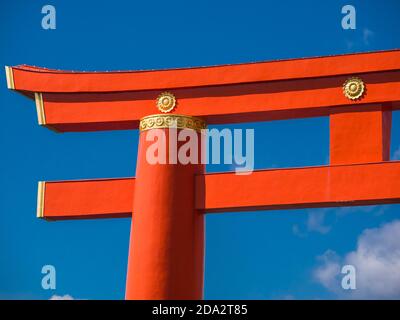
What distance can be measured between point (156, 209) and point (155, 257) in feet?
2.65

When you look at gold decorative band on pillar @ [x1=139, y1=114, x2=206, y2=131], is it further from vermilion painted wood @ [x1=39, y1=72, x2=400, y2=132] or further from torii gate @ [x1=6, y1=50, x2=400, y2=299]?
vermilion painted wood @ [x1=39, y1=72, x2=400, y2=132]

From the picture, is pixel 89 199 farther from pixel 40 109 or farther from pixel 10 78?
pixel 10 78

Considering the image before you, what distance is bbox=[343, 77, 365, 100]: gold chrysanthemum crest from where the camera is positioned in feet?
52.4

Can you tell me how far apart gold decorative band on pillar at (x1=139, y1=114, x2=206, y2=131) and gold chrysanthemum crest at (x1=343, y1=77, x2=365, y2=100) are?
8.34 ft

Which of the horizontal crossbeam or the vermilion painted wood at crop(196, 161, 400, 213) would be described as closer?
the vermilion painted wood at crop(196, 161, 400, 213)

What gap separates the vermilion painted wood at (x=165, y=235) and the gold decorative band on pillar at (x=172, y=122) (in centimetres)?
18

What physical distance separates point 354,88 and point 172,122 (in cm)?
310

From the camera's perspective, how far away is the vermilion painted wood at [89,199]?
16.7 meters

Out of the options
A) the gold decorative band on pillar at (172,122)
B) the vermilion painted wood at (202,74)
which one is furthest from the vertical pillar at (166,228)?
the vermilion painted wood at (202,74)

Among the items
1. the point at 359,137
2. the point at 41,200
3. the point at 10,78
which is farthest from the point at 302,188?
the point at 10,78

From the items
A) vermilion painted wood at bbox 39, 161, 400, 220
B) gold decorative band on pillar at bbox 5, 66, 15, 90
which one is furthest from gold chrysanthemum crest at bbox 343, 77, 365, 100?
gold decorative band on pillar at bbox 5, 66, 15, 90

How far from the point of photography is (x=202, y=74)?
16.8 meters
